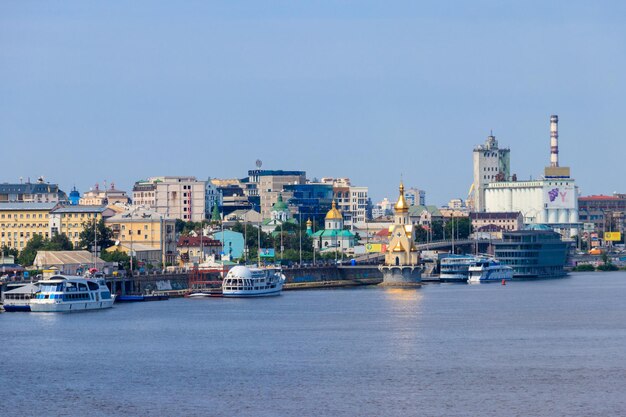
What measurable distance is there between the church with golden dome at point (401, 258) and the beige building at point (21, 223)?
39762 millimetres

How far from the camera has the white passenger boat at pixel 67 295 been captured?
102m

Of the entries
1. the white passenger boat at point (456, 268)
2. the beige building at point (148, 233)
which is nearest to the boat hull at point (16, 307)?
the beige building at point (148, 233)

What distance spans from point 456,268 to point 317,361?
97.0 metres

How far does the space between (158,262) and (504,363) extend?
9111 cm

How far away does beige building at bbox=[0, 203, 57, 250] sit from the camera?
170 metres

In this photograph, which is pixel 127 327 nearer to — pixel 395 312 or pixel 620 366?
pixel 395 312

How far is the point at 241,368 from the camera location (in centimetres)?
7006

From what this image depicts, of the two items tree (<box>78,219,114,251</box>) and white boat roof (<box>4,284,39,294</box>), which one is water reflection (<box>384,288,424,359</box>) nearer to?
white boat roof (<box>4,284,39,294</box>)

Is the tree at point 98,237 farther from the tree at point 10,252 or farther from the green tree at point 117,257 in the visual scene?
the tree at point 10,252

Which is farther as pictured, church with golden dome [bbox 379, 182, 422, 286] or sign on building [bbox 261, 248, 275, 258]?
sign on building [bbox 261, 248, 275, 258]

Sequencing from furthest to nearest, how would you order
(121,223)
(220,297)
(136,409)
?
(121,223)
(220,297)
(136,409)

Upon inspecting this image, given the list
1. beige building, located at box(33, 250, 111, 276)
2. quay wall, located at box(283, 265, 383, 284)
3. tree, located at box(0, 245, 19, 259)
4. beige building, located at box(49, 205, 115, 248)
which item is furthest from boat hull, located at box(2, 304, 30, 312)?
beige building, located at box(49, 205, 115, 248)

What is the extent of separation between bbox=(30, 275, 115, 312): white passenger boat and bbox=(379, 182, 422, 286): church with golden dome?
50040 millimetres

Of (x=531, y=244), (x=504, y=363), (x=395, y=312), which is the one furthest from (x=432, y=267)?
Answer: (x=504, y=363)
